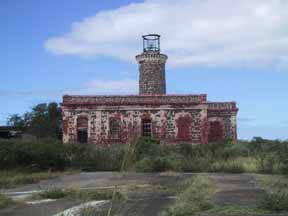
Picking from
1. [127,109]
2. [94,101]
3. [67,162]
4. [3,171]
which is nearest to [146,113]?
[127,109]

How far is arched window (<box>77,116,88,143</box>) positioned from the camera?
3294 centimetres

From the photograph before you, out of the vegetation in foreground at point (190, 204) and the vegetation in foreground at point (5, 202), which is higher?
the vegetation in foreground at point (190, 204)

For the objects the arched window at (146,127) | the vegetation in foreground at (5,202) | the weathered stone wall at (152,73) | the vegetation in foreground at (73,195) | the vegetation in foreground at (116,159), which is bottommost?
the vegetation in foreground at (5,202)

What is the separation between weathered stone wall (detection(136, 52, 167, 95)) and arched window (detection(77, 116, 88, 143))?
21.1 feet

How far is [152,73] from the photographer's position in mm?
36969

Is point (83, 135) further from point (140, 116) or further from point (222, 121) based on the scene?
point (222, 121)

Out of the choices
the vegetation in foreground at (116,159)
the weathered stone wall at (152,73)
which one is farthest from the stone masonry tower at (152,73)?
the vegetation in foreground at (116,159)

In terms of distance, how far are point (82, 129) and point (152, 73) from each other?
7905mm

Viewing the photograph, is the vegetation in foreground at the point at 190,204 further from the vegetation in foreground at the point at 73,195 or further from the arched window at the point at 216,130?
the arched window at the point at 216,130

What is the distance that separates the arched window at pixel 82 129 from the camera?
108ft

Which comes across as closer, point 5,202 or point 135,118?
point 5,202

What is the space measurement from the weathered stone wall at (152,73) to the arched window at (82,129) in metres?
6.43

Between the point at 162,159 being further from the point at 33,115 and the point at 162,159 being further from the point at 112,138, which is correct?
the point at 33,115

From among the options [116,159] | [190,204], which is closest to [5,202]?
[190,204]
